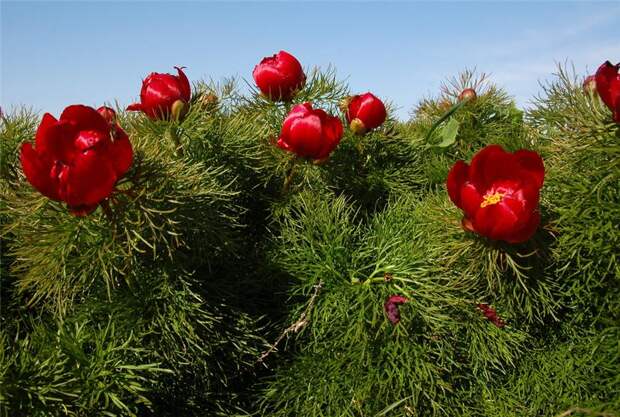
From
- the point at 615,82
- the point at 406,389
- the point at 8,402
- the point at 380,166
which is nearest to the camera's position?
the point at 8,402

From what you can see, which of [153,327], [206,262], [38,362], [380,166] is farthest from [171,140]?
[380,166]

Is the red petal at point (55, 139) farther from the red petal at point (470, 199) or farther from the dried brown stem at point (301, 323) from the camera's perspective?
the red petal at point (470, 199)

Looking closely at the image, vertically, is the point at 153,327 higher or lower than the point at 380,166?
lower

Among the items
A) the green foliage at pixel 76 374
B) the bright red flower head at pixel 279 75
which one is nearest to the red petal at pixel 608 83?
the bright red flower head at pixel 279 75

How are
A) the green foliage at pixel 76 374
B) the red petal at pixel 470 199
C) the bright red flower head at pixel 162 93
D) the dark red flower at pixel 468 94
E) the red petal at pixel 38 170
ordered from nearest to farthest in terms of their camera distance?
1. the red petal at pixel 38 170
2. the green foliage at pixel 76 374
3. the red petal at pixel 470 199
4. the bright red flower head at pixel 162 93
5. the dark red flower at pixel 468 94

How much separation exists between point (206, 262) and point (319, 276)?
227 millimetres

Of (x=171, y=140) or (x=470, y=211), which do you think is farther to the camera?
(x=171, y=140)

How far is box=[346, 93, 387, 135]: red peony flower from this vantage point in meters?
1.42

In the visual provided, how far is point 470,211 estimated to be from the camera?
1092 millimetres

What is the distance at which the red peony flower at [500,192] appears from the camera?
1.04 meters

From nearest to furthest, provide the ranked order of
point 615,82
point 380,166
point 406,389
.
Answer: point 615,82
point 406,389
point 380,166

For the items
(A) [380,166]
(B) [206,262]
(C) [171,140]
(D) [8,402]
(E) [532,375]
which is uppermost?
(C) [171,140]

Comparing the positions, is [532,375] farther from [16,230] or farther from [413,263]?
[16,230]

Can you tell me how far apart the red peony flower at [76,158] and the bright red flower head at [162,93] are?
31 cm
